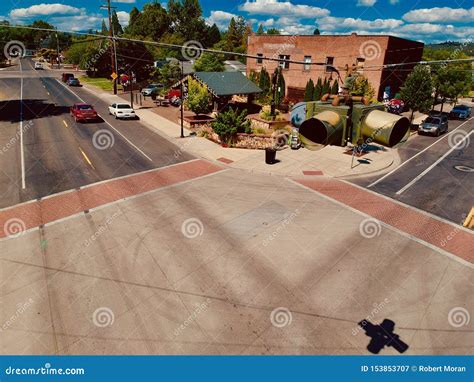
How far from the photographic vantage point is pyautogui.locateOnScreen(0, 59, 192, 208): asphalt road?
56.7 feet

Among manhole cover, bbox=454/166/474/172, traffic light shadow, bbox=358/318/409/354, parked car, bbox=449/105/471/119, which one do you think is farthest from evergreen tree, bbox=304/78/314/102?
traffic light shadow, bbox=358/318/409/354

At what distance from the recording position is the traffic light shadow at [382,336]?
8211mm

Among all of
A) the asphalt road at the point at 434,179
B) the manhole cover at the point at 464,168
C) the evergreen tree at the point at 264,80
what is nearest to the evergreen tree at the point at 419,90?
the asphalt road at the point at 434,179

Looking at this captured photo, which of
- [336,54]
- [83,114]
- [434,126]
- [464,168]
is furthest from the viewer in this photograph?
[336,54]

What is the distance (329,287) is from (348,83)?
721 centimetres

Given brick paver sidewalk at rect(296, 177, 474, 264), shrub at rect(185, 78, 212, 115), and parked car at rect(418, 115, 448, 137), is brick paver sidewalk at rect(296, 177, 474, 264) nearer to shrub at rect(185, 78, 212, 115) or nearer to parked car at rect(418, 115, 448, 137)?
shrub at rect(185, 78, 212, 115)

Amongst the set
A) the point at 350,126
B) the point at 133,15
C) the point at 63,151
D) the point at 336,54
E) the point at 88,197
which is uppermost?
the point at 133,15

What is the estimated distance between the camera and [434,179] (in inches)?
777

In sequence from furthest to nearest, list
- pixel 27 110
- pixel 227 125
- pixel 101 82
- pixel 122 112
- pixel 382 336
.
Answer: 1. pixel 101 82
2. pixel 27 110
3. pixel 122 112
4. pixel 227 125
5. pixel 382 336

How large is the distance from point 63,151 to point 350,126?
21.9 m

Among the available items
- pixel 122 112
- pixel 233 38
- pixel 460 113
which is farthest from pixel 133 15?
pixel 460 113

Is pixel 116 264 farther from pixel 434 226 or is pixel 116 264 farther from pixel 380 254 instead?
pixel 434 226

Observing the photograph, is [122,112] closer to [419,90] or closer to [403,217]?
[403,217]
